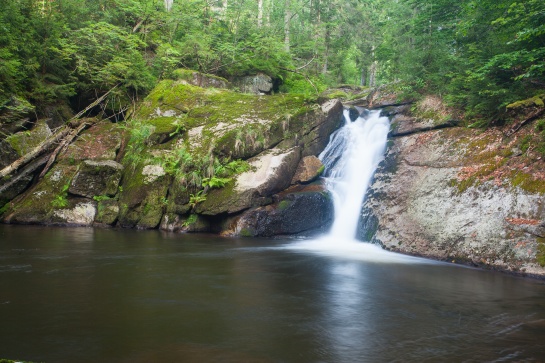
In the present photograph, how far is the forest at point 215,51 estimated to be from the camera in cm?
975

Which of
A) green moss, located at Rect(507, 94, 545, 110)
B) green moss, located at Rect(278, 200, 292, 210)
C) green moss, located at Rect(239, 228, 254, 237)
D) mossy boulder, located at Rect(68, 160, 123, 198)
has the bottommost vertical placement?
green moss, located at Rect(239, 228, 254, 237)

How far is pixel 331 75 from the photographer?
2661 centimetres

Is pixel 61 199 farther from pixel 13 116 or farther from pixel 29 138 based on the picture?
pixel 13 116

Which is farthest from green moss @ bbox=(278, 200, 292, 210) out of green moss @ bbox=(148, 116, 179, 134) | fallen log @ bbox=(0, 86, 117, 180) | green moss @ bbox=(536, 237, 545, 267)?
fallen log @ bbox=(0, 86, 117, 180)

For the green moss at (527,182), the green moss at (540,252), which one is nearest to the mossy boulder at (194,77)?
the green moss at (527,182)

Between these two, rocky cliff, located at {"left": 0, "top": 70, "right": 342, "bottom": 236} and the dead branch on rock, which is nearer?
the dead branch on rock

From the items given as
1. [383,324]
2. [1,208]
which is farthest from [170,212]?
[383,324]

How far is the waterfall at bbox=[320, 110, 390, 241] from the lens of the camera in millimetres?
11571

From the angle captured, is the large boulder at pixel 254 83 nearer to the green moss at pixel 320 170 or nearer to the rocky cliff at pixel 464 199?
the green moss at pixel 320 170

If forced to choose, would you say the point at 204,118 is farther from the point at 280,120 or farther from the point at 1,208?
the point at 1,208

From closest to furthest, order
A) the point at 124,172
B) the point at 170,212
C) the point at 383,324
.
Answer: the point at 383,324 < the point at 170,212 < the point at 124,172

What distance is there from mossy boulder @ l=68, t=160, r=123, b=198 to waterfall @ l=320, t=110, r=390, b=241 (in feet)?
25.2

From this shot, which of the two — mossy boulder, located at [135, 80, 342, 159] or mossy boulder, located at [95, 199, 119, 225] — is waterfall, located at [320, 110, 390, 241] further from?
mossy boulder, located at [95, 199, 119, 225]

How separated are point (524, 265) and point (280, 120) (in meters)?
8.80
